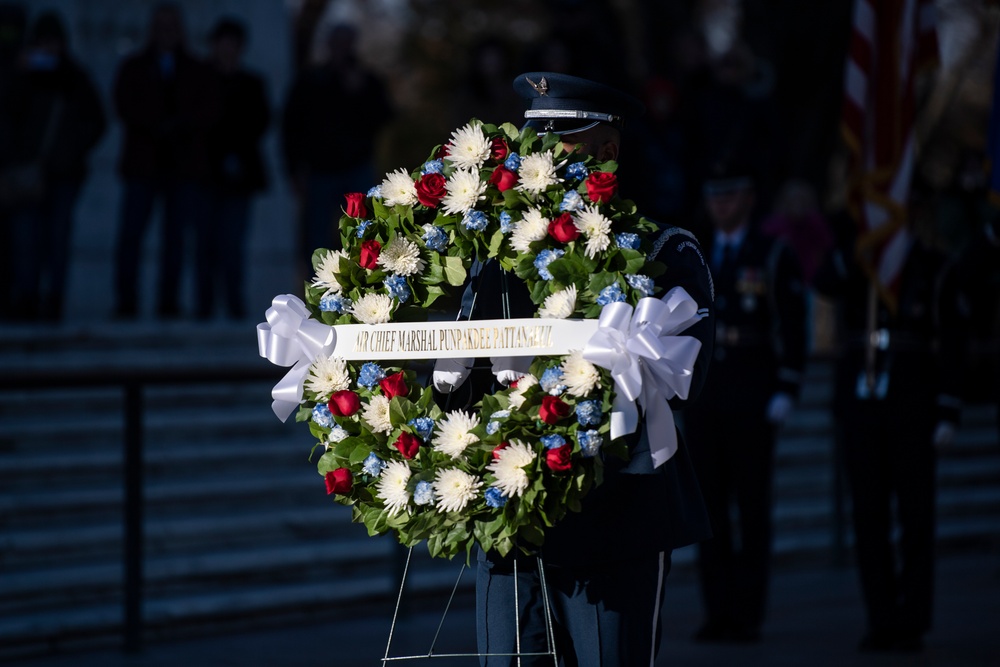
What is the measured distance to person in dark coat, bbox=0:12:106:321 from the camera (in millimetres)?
9641

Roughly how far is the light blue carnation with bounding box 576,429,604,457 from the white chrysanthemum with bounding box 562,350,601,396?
0.08 meters

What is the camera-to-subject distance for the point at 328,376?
141 inches

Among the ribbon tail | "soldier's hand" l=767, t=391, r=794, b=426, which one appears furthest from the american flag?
the ribbon tail

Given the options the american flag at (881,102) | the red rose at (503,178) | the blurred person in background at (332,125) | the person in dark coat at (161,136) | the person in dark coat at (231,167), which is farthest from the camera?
the blurred person in background at (332,125)

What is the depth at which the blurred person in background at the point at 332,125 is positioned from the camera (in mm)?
10852

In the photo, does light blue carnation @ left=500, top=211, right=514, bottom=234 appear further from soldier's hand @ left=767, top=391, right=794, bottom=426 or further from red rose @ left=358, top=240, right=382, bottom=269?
soldier's hand @ left=767, top=391, right=794, bottom=426

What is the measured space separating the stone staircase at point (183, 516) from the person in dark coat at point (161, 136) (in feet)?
1.61

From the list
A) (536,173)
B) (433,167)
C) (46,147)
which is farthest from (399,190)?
(46,147)

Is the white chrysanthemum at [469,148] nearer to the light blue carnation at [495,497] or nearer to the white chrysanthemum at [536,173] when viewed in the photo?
the white chrysanthemum at [536,173]

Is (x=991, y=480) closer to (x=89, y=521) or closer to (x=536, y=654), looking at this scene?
(x=89, y=521)

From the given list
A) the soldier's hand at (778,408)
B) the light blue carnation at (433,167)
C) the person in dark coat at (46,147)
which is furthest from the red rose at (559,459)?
the person in dark coat at (46,147)

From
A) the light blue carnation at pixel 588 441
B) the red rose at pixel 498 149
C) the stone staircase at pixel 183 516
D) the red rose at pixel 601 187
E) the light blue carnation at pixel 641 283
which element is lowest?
the stone staircase at pixel 183 516

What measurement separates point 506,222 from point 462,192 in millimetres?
124

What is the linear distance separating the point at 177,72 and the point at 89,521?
335 centimetres
